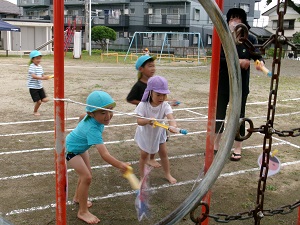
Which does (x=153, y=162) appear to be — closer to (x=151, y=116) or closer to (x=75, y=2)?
(x=151, y=116)

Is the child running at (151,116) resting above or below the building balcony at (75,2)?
below

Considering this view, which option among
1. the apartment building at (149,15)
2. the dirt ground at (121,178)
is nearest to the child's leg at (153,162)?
the dirt ground at (121,178)

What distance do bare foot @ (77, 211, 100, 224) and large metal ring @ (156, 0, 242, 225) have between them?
1.11m

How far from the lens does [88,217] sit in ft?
8.93

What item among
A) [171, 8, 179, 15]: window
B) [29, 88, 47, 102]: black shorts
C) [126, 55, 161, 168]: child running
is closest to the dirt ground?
[29, 88, 47, 102]: black shorts

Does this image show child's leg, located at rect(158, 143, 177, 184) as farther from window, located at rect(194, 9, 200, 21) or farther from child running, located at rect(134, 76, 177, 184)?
window, located at rect(194, 9, 200, 21)

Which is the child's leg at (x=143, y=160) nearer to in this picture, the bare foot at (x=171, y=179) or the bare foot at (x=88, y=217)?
the bare foot at (x=171, y=179)

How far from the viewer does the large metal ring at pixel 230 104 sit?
1537 millimetres

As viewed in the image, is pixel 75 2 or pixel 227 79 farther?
pixel 75 2

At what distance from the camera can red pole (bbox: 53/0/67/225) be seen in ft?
6.11

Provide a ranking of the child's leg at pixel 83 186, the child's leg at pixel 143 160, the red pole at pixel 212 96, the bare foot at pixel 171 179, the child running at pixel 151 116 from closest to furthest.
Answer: the red pole at pixel 212 96
the child's leg at pixel 83 186
the child running at pixel 151 116
the child's leg at pixel 143 160
the bare foot at pixel 171 179

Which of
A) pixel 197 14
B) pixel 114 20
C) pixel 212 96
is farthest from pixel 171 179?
pixel 114 20

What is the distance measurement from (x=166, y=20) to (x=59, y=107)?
35176 mm

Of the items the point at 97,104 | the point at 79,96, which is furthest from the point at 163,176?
the point at 79,96
